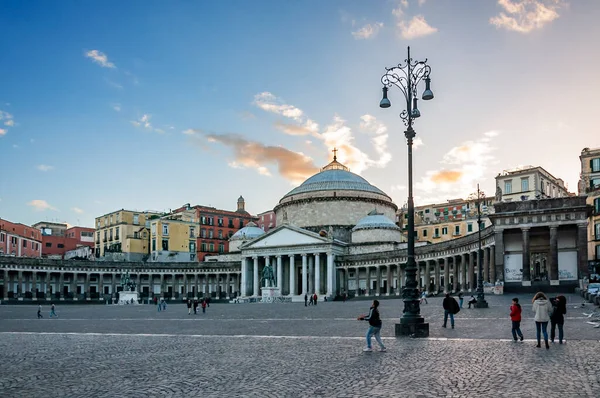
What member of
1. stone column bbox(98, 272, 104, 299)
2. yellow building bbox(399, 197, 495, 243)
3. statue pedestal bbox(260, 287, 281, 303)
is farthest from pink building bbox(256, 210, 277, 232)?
statue pedestal bbox(260, 287, 281, 303)

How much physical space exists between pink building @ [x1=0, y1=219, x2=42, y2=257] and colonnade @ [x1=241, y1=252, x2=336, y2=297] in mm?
36242

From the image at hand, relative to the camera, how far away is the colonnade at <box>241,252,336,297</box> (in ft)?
296

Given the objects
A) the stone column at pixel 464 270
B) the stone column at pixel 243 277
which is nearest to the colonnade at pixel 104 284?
the stone column at pixel 243 277

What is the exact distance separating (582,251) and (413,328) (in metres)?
34.0

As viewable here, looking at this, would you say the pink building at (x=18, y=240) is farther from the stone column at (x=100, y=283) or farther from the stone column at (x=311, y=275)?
the stone column at (x=311, y=275)

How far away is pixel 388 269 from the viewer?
87.5m

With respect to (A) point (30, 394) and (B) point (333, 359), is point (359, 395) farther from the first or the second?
(A) point (30, 394)

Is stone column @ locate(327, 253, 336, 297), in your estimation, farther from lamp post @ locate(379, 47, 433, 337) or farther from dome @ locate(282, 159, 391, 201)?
lamp post @ locate(379, 47, 433, 337)

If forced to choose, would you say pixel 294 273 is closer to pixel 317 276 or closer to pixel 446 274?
pixel 317 276

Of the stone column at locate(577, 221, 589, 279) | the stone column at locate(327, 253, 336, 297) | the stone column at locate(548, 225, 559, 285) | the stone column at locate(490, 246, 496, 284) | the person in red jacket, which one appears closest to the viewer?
the person in red jacket

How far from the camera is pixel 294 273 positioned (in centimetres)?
9619

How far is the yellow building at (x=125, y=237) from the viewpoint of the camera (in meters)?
109

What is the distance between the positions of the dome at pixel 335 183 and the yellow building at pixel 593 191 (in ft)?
146

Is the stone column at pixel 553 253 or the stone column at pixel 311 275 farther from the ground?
the stone column at pixel 553 253
